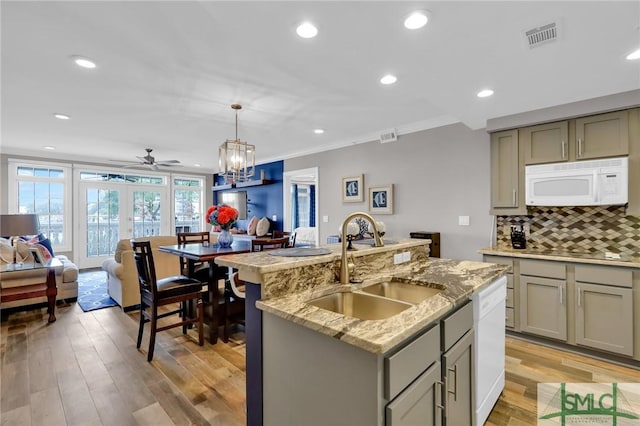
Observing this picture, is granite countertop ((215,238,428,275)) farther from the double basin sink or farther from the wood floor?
the wood floor

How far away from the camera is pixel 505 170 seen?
3328mm

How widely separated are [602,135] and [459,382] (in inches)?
110

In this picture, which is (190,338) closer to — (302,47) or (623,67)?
(302,47)

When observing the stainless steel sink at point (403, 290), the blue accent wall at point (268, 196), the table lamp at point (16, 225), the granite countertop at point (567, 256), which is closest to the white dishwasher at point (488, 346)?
the stainless steel sink at point (403, 290)

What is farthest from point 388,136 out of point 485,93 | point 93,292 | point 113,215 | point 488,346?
point 113,215

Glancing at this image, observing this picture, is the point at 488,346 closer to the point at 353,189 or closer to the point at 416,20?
the point at 416,20

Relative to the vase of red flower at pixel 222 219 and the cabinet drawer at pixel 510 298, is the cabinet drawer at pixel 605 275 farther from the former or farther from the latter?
the vase of red flower at pixel 222 219

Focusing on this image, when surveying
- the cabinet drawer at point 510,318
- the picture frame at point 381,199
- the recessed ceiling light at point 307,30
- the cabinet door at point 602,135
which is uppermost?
the recessed ceiling light at point 307,30

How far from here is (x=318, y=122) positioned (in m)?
4.18

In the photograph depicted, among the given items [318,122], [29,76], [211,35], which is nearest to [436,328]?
[211,35]

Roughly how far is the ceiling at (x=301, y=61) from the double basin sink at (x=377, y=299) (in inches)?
60.3

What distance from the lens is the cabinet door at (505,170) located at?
3.25 m

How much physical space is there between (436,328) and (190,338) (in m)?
2.75

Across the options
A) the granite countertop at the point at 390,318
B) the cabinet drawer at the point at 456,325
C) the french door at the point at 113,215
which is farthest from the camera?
the french door at the point at 113,215
